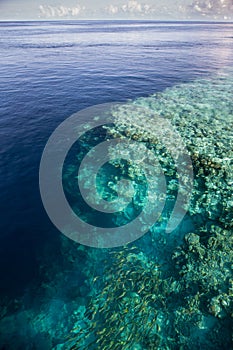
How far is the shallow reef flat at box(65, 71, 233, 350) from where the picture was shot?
32.4 feet

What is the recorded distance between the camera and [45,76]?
44250 mm

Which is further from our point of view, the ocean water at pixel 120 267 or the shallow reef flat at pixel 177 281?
the ocean water at pixel 120 267

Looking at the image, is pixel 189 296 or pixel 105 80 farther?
pixel 105 80

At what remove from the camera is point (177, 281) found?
38.5ft

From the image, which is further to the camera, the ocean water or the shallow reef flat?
the ocean water

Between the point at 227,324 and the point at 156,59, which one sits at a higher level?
the point at 156,59

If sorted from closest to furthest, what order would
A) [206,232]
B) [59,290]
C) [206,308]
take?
[206,308] < [59,290] < [206,232]

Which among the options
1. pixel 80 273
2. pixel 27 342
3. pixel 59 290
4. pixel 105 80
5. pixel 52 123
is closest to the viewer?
pixel 27 342

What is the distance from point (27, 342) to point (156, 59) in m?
67.3

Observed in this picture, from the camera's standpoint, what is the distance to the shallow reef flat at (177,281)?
32.4 ft

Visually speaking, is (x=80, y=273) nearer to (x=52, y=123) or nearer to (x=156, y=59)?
(x=52, y=123)

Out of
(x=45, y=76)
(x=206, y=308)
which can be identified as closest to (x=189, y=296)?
(x=206, y=308)

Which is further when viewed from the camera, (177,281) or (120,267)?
(120,267)

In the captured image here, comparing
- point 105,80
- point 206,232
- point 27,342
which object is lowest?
point 27,342
